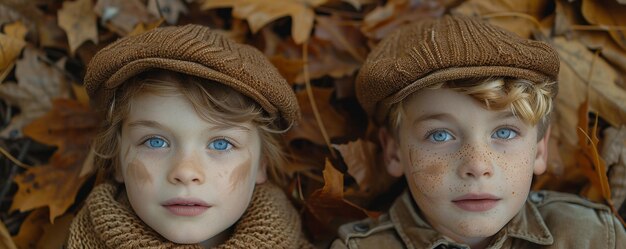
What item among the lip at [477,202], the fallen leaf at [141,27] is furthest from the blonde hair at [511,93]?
the fallen leaf at [141,27]

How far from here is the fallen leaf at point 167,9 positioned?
233 cm

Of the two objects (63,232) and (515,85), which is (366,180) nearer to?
(515,85)

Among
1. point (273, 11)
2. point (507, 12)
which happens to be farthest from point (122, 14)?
point (507, 12)

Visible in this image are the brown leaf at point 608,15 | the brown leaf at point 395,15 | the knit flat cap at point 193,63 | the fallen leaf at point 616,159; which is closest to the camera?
the knit flat cap at point 193,63

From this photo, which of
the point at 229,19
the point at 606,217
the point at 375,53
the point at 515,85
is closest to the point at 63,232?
the point at 229,19

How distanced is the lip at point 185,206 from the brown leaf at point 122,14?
77 cm

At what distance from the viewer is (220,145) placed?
1856mm

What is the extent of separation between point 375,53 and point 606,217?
0.81 meters

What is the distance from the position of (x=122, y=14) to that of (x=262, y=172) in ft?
2.47

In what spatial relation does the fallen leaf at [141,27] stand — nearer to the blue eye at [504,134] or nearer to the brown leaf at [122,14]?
the brown leaf at [122,14]

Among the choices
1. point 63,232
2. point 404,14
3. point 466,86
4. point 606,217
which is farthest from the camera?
point 404,14

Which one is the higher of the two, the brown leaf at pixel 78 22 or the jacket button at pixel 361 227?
the brown leaf at pixel 78 22

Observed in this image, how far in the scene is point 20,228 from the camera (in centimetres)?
224

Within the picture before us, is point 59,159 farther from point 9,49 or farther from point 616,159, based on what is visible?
point 616,159
